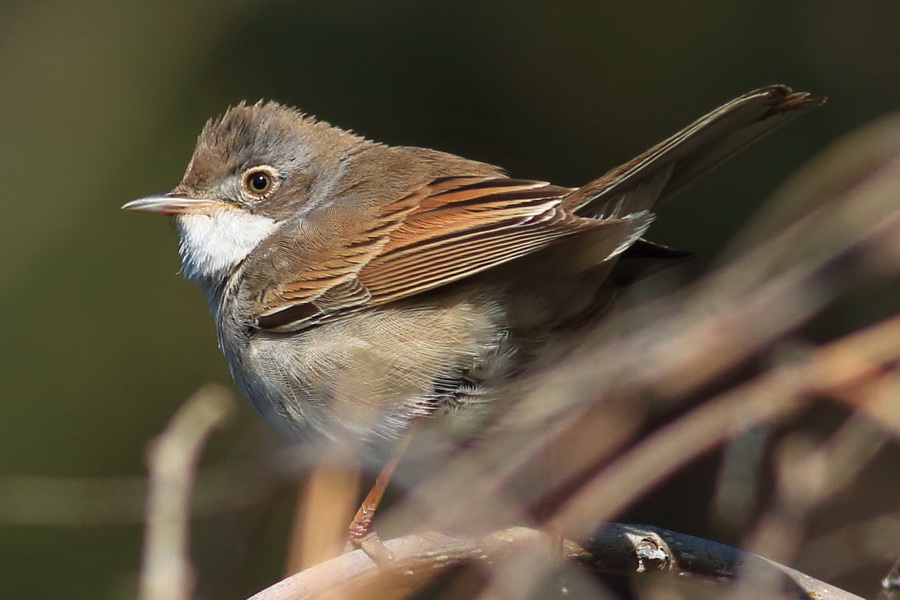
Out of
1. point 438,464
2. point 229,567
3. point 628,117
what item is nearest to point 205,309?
point 628,117

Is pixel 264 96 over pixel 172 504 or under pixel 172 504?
over

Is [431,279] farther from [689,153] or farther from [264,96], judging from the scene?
[264,96]

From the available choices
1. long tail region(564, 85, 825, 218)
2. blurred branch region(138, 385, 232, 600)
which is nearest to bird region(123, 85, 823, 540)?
long tail region(564, 85, 825, 218)

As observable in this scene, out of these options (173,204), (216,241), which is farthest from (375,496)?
(173,204)

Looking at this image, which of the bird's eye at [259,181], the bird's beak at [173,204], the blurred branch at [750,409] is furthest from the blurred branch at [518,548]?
the bird's eye at [259,181]

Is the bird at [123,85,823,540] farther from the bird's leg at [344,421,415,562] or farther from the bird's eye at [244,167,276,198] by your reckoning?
the bird's eye at [244,167,276,198]

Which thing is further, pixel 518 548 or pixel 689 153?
pixel 689 153

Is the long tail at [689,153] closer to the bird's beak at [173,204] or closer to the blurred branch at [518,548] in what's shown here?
the blurred branch at [518,548]
